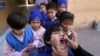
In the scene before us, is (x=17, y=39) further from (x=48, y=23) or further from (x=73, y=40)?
(x=48, y=23)

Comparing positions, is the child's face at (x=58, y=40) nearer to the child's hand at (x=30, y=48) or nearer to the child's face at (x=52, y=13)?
the child's hand at (x=30, y=48)

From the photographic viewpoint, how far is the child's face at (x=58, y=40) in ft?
5.38

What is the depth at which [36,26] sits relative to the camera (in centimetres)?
316

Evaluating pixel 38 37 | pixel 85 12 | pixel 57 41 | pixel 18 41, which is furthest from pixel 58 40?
pixel 85 12

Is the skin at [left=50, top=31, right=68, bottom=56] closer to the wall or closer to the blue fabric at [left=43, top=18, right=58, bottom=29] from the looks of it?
the blue fabric at [left=43, top=18, right=58, bottom=29]

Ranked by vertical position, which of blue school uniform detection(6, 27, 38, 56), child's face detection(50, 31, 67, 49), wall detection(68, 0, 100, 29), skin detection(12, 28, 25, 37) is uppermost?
child's face detection(50, 31, 67, 49)

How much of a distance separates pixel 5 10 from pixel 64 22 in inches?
207

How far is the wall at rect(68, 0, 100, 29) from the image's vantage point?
25.3 feet

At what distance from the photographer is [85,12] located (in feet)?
26.0

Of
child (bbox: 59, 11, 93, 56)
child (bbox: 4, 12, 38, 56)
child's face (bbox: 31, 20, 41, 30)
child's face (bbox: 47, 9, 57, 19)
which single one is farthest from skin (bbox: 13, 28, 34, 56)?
child's face (bbox: 47, 9, 57, 19)

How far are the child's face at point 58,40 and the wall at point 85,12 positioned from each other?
5972mm

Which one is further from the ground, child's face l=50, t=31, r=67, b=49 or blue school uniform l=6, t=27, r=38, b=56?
child's face l=50, t=31, r=67, b=49

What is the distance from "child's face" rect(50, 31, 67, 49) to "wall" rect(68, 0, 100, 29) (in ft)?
19.6

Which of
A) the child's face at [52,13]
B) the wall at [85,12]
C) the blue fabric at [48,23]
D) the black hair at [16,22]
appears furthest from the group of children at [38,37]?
the wall at [85,12]
